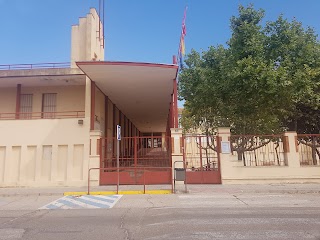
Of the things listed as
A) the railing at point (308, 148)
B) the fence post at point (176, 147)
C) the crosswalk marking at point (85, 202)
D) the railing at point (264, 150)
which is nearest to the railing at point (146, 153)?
the fence post at point (176, 147)

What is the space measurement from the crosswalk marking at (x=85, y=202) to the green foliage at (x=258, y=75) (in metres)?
8.73

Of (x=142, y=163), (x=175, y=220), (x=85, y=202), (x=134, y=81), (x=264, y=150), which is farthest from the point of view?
(x=134, y=81)

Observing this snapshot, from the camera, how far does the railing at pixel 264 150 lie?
14545 mm

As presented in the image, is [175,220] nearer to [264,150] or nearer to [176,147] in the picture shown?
[176,147]

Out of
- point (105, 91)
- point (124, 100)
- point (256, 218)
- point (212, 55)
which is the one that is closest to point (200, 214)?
point (256, 218)

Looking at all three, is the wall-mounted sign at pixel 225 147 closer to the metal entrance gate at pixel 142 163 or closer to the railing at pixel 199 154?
the railing at pixel 199 154

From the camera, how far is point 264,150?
15.1 metres

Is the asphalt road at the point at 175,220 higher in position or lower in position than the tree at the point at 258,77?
lower

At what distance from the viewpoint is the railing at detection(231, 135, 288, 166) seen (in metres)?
14.5

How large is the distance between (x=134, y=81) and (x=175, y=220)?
11052 mm

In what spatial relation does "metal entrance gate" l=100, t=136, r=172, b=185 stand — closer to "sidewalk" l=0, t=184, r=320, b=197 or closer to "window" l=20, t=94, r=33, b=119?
"sidewalk" l=0, t=184, r=320, b=197

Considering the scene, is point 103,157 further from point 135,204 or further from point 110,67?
point 135,204

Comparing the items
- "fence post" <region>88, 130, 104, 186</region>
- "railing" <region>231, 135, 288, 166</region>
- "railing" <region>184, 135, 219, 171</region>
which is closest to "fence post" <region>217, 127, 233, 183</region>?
"railing" <region>184, 135, 219, 171</region>

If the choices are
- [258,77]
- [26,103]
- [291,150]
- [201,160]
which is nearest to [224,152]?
[201,160]
